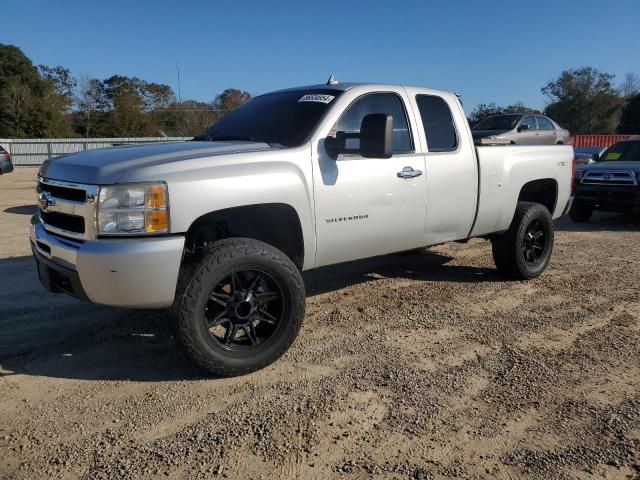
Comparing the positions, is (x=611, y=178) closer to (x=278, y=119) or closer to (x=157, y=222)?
(x=278, y=119)

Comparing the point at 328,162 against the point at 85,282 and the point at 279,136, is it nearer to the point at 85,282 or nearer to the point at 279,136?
the point at 279,136

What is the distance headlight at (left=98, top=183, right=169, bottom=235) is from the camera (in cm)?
322

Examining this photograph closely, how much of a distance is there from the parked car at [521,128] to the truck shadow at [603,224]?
3.92 meters

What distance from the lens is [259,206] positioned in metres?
3.83

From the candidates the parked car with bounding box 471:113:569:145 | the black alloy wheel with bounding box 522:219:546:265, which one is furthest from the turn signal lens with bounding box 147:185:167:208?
the parked car with bounding box 471:113:569:145

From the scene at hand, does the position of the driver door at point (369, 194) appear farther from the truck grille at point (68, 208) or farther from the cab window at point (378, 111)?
the truck grille at point (68, 208)

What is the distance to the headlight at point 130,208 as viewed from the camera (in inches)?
127

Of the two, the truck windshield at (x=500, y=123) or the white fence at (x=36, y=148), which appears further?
the white fence at (x=36, y=148)

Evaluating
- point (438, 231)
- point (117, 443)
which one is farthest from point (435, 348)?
point (117, 443)

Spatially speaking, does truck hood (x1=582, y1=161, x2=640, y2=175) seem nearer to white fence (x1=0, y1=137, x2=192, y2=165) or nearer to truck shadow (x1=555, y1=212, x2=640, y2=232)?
truck shadow (x1=555, y1=212, x2=640, y2=232)

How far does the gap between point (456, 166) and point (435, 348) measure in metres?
1.75

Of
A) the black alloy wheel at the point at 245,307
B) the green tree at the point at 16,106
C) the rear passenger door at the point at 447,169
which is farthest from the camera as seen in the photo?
the green tree at the point at 16,106

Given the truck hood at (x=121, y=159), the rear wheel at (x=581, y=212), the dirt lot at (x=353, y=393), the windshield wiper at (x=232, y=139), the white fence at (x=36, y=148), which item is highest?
the white fence at (x=36, y=148)

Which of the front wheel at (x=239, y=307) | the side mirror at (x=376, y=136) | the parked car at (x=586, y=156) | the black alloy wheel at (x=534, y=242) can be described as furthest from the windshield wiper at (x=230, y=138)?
the parked car at (x=586, y=156)
